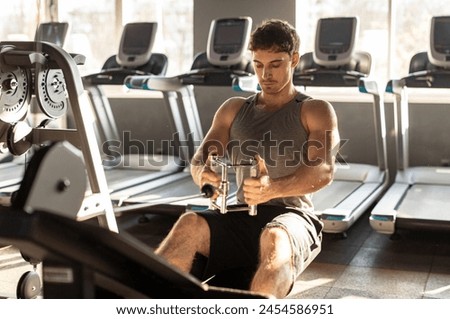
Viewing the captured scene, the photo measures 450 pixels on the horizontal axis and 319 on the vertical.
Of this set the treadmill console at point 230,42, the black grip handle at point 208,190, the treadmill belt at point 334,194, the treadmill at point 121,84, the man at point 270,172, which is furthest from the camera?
the treadmill at point 121,84

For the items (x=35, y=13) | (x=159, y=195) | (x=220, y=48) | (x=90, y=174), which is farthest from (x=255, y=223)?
(x=35, y=13)

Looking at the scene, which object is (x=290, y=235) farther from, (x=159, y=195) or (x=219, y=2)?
(x=219, y=2)

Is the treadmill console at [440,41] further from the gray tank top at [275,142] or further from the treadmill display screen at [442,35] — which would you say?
the gray tank top at [275,142]

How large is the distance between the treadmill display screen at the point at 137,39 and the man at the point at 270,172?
3.49m

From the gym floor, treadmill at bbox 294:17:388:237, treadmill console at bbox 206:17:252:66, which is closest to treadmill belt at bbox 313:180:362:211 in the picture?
treadmill at bbox 294:17:388:237

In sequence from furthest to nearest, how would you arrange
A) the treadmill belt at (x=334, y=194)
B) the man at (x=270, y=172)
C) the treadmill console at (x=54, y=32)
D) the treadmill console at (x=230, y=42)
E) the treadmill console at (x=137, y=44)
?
the treadmill console at (x=54, y=32), the treadmill console at (x=137, y=44), the treadmill console at (x=230, y=42), the treadmill belt at (x=334, y=194), the man at (x=270, y=172)

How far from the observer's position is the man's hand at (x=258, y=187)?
2.00 m

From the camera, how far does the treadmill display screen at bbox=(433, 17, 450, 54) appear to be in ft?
15.7

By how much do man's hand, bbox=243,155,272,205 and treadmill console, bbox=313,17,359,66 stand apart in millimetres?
3188

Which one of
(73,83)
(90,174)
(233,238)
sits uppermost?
(73,83)

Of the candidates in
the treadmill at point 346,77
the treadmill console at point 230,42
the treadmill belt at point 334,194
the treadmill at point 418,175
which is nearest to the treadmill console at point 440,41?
the treadmill at point 418,175

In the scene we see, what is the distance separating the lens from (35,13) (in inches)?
268

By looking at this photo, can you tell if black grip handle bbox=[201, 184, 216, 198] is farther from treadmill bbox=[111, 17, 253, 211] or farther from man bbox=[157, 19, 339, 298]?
treadmill bbox=[111, 17, 253, 211]

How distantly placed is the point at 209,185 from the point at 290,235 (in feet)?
1.00
